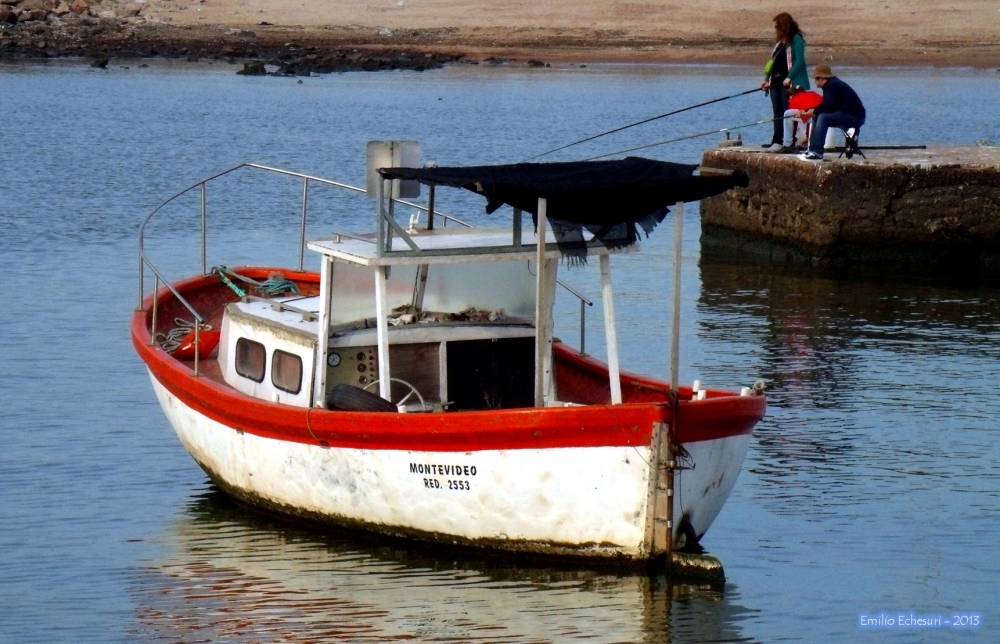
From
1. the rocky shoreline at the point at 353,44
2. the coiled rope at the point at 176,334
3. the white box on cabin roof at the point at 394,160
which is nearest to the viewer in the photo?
the white box on cabin roof at the point at 394,160

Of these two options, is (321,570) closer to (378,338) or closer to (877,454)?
(378,338)

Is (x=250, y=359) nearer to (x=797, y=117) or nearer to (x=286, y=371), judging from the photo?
(x=286, y=371)

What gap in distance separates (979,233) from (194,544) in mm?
12938

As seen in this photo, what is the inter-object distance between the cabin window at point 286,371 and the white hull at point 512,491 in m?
0.44

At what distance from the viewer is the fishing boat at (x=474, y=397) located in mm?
8492

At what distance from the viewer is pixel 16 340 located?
50.3ft

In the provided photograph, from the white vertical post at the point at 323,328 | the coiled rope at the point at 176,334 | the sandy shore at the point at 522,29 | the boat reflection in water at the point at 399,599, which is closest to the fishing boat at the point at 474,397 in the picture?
the white vertical post at the point at 323,328

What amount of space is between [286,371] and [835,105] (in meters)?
10.1

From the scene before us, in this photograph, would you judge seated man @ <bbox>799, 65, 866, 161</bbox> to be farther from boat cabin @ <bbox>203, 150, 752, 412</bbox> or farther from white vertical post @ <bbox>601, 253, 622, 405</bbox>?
white vertical post @ <bbox>601, 253, 622, 405</bbox>

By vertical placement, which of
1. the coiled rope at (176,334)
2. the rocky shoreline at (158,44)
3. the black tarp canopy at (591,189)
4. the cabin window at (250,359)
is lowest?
→ the coiled rope at (176,334)

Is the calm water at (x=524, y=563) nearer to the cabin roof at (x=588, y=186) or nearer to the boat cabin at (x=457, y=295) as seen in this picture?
the boat cabin at (x=457, y=295)

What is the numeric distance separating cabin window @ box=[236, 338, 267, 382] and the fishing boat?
0.02 metres

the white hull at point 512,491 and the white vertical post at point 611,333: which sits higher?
the white vertical post at point 611,333

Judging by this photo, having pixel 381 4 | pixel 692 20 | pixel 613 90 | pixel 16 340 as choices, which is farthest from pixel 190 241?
pixel 381 4
